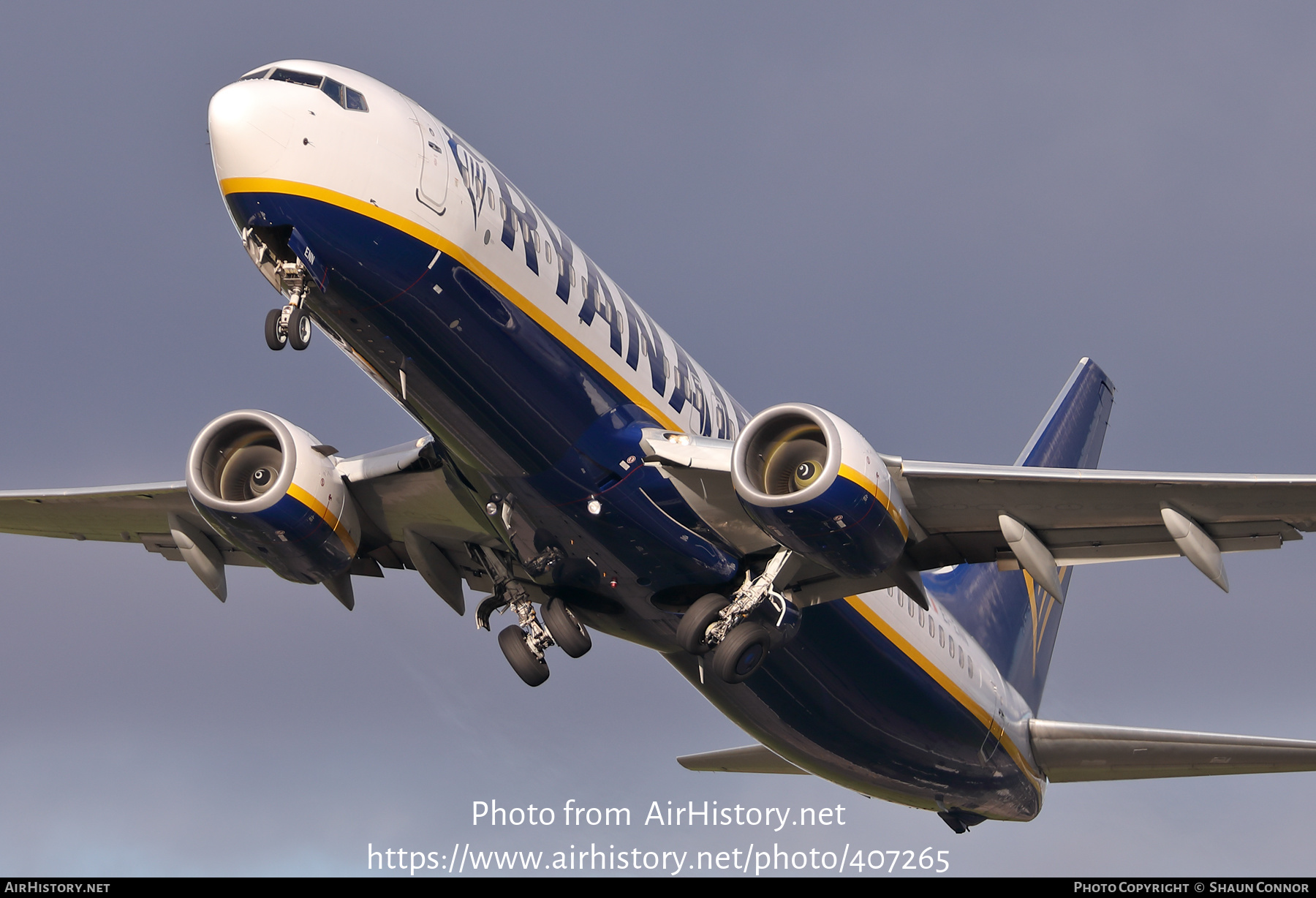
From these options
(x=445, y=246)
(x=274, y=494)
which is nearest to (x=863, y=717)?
(x=274, y=494)

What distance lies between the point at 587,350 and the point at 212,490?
6.48 metres

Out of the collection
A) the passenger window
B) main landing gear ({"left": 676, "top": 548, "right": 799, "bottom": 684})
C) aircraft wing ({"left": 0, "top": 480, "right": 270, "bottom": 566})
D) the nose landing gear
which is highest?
the passenger window

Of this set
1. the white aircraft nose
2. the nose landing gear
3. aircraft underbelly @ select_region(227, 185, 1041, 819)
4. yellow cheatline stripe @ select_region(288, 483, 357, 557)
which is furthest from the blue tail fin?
the white aircraft nose

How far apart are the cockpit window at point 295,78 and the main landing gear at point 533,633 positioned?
8841mm

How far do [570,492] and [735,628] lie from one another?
10.7 feet

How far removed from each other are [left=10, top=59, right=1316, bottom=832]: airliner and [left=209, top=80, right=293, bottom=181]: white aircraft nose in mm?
35

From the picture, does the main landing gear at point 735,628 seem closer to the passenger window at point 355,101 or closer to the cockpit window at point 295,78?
the passenger window at point 355,101

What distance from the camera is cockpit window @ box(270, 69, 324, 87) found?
18.7 metres

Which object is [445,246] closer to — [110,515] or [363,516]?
[363,516]

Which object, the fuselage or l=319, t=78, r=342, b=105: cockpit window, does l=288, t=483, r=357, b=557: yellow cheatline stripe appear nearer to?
the fuselage

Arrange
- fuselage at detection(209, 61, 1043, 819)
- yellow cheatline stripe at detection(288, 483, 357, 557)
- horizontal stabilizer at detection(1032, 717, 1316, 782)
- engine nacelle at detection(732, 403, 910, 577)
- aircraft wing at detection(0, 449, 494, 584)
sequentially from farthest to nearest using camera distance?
horizontal stabilizer at detection(1032, 717, 1316, 782) → aircraft wing at detection(0, 449, 494, 584) → yellow cheatline stripe at detection(288, 483, 357, 557) → engine nacelle at detection(732, 403, 910, 577) → fuselage at detection(209, 61, 1043, 819)

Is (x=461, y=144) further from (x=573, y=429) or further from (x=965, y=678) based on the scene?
(x=965, y=678)

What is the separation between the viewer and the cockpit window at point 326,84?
18750mm

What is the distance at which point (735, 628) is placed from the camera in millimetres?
21938
